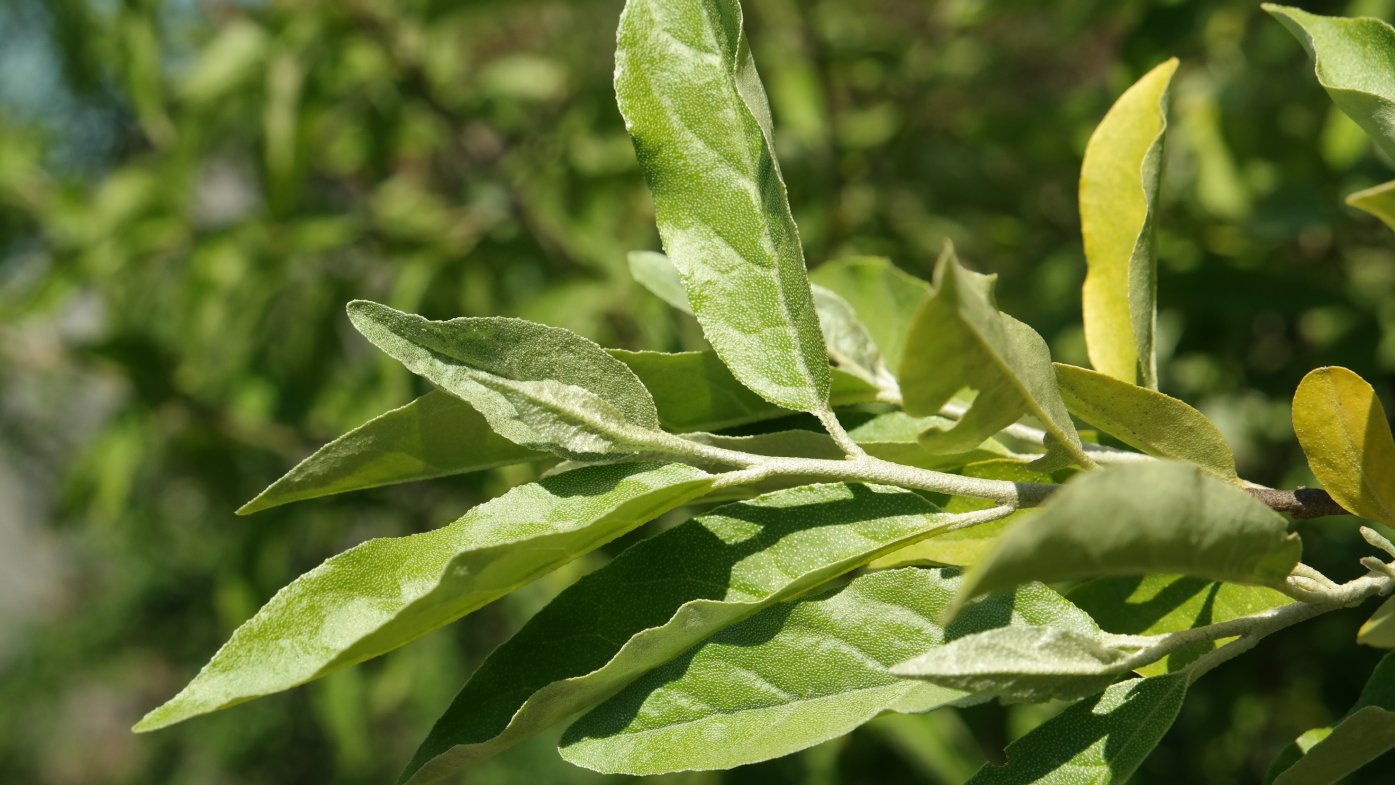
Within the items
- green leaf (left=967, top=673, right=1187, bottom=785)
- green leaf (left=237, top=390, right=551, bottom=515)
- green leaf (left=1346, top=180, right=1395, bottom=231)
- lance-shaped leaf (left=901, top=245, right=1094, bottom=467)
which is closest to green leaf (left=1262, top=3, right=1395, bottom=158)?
green leaf (left=1346, top=180, right=1395, bottom=231)

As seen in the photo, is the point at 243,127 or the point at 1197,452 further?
the point at 243,127

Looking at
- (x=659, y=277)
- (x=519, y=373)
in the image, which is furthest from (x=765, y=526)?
(x=659, y=277)

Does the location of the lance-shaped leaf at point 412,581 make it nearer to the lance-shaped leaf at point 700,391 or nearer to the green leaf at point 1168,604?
the lance-shaped leaf at point 700,391

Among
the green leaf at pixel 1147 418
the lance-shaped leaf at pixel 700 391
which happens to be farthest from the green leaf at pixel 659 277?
the green leaf at pixel 1147 418

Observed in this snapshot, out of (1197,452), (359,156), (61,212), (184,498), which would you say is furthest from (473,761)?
(184,498)

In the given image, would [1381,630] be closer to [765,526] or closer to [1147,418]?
[1147,418]

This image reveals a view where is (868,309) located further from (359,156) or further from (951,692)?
(359,156)
